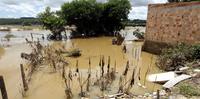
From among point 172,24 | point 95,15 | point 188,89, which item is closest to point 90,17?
point 95,15

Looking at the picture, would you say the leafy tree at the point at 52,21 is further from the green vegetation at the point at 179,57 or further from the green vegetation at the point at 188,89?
the green vegetation at the point at 188,89

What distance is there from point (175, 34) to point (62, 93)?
26.3 feet

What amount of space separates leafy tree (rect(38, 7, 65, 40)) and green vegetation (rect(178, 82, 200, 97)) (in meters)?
24.1

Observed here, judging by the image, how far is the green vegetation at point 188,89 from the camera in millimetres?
7687

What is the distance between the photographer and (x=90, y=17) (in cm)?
3316

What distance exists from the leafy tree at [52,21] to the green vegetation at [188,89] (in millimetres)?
24115

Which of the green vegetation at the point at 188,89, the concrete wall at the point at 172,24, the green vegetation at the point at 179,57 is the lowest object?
the green vegetation at the point at 188,89

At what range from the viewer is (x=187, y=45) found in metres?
13.0

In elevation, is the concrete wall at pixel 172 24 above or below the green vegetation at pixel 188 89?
above

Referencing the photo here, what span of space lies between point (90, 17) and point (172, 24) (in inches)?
746

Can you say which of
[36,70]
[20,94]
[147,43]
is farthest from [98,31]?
[20,94]

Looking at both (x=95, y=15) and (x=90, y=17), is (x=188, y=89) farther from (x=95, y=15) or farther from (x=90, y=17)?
(x=95, y=15)

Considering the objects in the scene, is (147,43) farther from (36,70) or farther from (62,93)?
(62,93)

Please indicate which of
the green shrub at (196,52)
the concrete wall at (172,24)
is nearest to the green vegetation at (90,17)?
the concrete wall at (172,24)
